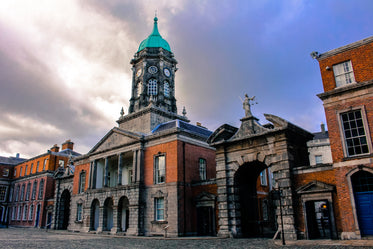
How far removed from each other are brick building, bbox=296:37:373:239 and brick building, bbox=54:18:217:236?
27.0 ft

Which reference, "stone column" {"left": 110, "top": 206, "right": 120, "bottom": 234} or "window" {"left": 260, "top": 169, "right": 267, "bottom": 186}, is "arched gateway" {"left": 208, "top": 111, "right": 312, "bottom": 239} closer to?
"window" {"left": 260, "top": 169, "right": 267, "bottom": 186}

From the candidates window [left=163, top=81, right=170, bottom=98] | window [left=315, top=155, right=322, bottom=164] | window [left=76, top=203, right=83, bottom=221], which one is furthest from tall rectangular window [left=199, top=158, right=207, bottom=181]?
window [left=315, top=155, right=322, bottom=164]

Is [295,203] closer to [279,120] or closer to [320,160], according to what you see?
[279,120]

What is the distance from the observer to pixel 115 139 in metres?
31.0

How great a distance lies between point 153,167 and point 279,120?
12.2 meters

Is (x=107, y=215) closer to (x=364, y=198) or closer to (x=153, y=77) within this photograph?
(x=153, y=77)

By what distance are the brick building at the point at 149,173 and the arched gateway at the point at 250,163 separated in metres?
2.53

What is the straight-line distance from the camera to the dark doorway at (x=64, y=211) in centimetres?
3925

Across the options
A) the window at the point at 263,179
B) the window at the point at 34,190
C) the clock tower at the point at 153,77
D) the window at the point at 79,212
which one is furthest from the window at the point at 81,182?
the window at the point at 263,179

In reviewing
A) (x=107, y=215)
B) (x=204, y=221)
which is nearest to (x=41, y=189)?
(x=107, y=215)

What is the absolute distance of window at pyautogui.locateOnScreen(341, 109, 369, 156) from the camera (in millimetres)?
16094

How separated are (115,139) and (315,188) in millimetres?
19975

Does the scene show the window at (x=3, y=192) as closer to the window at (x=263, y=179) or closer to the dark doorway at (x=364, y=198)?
the window at (x=263, y=179)

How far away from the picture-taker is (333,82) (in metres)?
17.6
